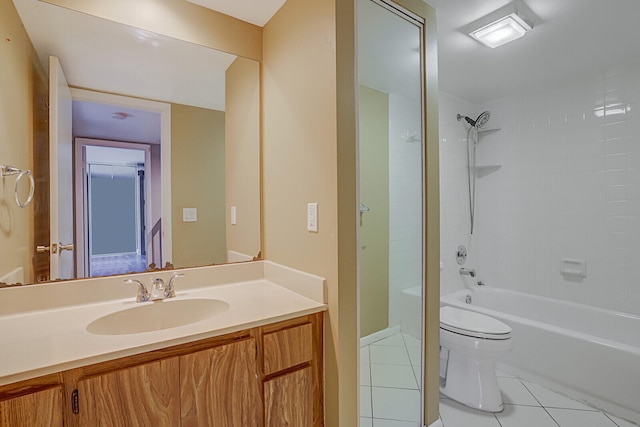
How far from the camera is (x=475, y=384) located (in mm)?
1954

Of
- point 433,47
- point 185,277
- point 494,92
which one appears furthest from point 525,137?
point 185,277

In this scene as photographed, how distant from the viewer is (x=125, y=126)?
148cm

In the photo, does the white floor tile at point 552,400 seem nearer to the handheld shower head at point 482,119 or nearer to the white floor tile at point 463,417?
the white floor tile at point 463,417

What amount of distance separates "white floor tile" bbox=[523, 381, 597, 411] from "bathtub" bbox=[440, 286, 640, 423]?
0.04 metres

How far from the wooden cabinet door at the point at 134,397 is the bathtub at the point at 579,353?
2.22 m

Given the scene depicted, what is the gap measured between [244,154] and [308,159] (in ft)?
1.75

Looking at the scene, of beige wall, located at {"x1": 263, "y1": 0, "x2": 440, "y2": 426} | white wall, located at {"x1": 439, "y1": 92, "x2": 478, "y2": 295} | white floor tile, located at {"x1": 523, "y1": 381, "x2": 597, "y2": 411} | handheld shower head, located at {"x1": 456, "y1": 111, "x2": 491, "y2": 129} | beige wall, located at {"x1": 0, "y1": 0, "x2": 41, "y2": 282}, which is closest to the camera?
beige wall, located at {"x1": 0, "y1": 0, "x2": 41, "y2": 282}

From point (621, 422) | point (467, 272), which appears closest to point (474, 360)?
point (621, 422)

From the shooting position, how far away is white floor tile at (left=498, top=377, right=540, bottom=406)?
2.00 meters

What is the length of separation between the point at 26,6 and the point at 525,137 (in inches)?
137

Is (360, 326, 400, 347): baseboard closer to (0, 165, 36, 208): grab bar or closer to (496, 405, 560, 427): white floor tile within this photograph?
(496, 405, 560, 427): white floor tile

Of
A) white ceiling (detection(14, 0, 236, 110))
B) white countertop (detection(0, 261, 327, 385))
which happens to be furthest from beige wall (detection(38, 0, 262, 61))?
white countertop (detection(0, 261, 327, 385))

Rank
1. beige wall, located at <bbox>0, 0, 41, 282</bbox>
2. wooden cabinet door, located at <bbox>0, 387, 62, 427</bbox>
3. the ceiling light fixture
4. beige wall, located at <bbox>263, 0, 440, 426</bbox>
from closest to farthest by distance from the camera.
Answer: wooden cabinet door, located at <bbox>0, 387, 62, 427</bbox> → beige wall, located at <bbox>0, 0, 41, 282</bbox> → beige wall, located at <bbox>263, 0, 440, 426</bbox> → the ceiling light fixture

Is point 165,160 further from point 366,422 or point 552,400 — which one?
point 552,400
